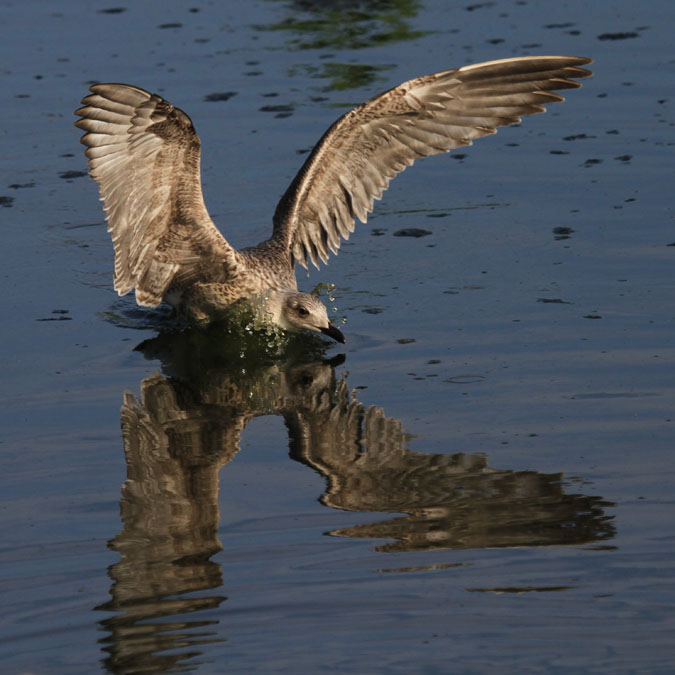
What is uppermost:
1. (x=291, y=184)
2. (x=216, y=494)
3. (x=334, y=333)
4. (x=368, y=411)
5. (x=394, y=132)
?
(x=394, y=132)

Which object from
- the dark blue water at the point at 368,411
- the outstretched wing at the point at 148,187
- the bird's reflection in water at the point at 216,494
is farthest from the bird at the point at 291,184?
the bird's reflection in water at the point at 216,494

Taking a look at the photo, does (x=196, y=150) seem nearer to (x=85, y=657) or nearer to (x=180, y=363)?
(x=180, y=363)

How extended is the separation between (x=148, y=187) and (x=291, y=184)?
1178 mm

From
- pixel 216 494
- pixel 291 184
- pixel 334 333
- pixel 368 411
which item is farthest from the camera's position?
pixel 291 184

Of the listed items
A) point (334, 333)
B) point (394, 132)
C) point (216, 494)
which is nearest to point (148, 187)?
point (334, 333)

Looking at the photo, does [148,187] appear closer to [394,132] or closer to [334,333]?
[334,333]

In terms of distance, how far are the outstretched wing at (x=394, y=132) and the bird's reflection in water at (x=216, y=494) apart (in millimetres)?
1996

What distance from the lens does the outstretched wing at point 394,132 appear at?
9.04 metres

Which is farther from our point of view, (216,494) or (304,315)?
(304,315)

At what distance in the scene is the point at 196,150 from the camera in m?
8.12

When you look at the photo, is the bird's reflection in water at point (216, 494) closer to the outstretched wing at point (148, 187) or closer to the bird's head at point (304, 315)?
the bird's head at point (304, 315)

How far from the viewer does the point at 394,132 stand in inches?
371

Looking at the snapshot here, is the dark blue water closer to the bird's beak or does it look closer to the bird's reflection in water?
the bird's reflection in water

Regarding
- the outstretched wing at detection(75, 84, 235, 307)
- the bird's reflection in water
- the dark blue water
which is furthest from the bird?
the bird's reflection in water
